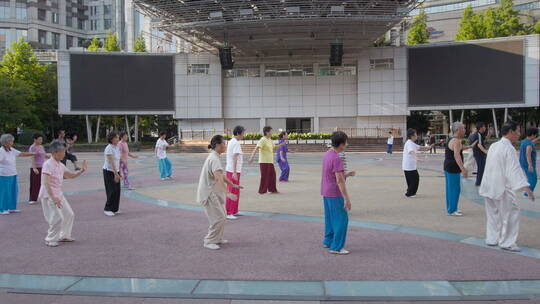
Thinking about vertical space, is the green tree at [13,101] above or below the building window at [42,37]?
below

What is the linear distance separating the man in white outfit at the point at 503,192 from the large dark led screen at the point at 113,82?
138 ft

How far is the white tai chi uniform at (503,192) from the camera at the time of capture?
21.5 feet

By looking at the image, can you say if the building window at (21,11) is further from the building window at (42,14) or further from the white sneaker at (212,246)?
the white sneaker at (212,246)

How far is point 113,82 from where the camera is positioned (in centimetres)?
4491

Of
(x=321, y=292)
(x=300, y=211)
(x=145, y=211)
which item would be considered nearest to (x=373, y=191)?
(x=300, y=211)

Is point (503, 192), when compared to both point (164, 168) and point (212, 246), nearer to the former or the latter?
point (212, 246)

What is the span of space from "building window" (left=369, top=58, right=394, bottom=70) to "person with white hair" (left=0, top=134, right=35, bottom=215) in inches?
1553

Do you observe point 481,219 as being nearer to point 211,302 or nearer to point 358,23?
point 211,302

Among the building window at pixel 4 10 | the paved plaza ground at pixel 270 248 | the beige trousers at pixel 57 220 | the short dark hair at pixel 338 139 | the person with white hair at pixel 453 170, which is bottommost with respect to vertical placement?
the paved plaza ground at pixel 270 248

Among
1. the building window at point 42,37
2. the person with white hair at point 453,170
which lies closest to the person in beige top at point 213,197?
the person with white hair at point 453,170

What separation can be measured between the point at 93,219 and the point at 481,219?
7.53 m

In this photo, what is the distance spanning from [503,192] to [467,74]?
126 feet

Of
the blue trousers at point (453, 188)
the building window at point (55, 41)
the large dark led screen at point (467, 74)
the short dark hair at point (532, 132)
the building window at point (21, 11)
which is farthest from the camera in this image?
the building window at point (55, 41)

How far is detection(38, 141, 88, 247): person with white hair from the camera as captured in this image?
7105 millimetres
